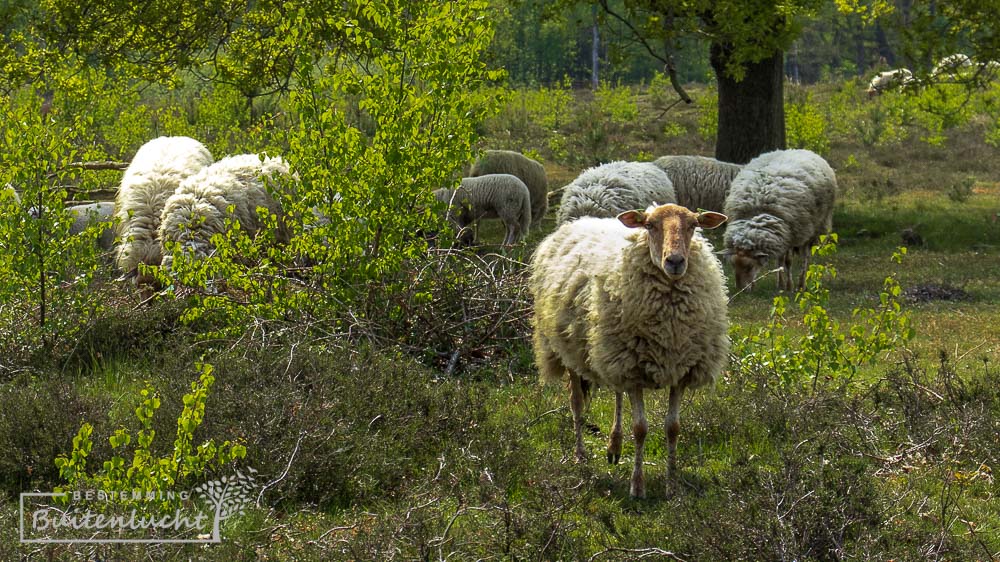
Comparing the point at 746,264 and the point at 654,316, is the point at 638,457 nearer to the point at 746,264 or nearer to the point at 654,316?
the point at 654,316

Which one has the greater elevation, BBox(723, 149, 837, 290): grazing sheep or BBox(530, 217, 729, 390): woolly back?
BBox(530, 217, 729, 390): woolly back

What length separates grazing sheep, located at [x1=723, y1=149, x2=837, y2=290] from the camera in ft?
42.6

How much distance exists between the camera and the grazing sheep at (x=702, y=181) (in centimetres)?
1553

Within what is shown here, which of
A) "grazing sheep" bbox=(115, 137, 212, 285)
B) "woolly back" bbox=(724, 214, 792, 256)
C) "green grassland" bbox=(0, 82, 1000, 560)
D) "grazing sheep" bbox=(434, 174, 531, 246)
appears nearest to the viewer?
"green grassland" bbox=(0, 82, 1000, 560)

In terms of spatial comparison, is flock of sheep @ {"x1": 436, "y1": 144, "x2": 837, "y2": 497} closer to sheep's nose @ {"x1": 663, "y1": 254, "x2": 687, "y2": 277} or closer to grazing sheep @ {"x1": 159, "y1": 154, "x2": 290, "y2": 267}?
sheep's nose @ {"x1": 663, "y1": 254, "x2": 687, "y2": 277}

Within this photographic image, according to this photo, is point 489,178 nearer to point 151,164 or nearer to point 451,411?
point 151,164

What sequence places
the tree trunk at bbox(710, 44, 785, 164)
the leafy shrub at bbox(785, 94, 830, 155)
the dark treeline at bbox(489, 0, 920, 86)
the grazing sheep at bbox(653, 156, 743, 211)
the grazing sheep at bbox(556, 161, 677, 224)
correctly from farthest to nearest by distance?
the dark treeline at bbox(489, 0, 920, 86) → the leafy shrub at bbox(785, 94, 830, 155) → the tree trunk at bbox(710, 44, 785, 164) → the grazing sheep at bbox(653, 156, 743, 211) → the grazing sheep at bbox(556, 161, 677, 224)

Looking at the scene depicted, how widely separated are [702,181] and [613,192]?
11.9 ft

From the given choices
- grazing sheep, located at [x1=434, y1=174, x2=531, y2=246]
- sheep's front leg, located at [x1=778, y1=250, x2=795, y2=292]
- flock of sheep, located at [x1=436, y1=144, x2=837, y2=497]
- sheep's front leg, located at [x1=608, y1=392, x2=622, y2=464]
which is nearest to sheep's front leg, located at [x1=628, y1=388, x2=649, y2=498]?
flock of sheep, located at [x1=436, y1=144, x2=837, y2=497]

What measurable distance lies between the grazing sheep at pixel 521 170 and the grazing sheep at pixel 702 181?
2900 mm

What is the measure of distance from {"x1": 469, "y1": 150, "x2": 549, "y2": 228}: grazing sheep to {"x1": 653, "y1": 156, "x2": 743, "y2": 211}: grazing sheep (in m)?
2.90

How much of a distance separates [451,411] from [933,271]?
969cm

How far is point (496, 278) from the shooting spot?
949 cm

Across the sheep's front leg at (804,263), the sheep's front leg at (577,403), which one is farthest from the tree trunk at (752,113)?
the sheep's front leg at (577,403)
